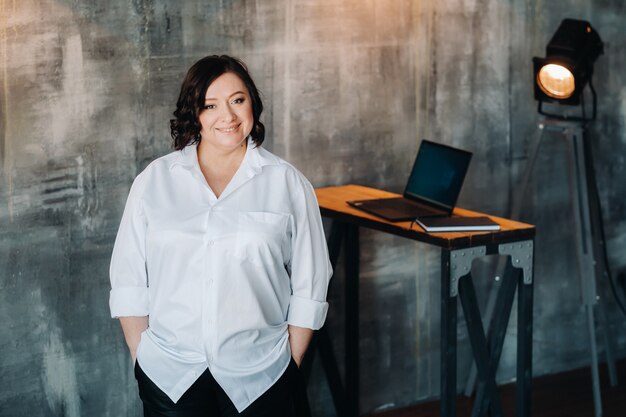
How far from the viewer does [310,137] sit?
4.02 m

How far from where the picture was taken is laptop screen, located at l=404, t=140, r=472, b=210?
354 cm

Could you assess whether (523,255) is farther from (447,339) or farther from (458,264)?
(447,339)

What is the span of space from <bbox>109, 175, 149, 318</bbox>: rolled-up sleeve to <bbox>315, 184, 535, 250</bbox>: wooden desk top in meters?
1.03

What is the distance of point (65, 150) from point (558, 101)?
2.07m

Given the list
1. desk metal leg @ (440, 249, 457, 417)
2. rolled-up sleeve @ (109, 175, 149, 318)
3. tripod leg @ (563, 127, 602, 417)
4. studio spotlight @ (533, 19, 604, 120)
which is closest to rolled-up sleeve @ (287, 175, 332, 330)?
rolled-up sleeve @ (109, 175, 149, 318)

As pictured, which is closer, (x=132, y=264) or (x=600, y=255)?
(x=132, y=264)

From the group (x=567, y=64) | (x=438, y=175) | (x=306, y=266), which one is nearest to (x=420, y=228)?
(x=438, y=175)

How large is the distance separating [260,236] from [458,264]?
2.93 feet

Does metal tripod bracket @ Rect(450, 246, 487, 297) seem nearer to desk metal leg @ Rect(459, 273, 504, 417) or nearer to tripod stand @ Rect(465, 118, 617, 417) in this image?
desk metal leg @ Rect(459, 273, 504, 417)

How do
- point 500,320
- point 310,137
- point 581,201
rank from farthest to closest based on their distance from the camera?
point 581,201, point 310,137, point 500,320

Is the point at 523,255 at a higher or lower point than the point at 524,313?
higher

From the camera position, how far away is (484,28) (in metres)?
4.38

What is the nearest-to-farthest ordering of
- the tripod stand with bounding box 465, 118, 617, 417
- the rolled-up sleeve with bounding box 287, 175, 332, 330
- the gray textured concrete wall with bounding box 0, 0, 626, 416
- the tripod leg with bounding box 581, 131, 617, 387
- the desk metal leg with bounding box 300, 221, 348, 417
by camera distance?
1. the rolled-up sleeve with bounding box 287, 175, 332, 330
2. the gray textured concrete wall with bounding box 0, 0, 626, 416
3. the desk metal leg with bounding box 300, 221, 348, 417
4. the tripod stand with bounding box 465, 118, 617, 417
5. the tripod leg with bounding box 581, 131, 617, 387

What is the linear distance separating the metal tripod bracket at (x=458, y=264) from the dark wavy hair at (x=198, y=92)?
2.84 feet
